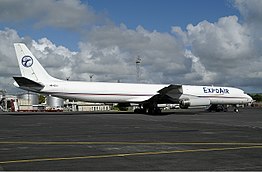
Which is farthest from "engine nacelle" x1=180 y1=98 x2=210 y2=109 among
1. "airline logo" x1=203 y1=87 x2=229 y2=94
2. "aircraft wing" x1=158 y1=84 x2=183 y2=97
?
"airline logo" x1=203 y1=87 x2=229 y2=94

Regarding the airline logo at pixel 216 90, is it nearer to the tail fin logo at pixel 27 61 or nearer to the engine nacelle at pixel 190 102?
the engine nacelle at pixel 190 102

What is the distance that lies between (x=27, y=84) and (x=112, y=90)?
407 inches

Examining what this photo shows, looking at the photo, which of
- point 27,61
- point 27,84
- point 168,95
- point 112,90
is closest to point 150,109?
point 168,95

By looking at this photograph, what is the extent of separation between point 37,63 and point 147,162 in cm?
3197

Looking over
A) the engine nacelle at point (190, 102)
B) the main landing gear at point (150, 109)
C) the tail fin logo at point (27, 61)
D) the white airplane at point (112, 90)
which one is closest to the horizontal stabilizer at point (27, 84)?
the white airplane at point (112, 90)

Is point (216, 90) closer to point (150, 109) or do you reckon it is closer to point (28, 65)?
point (150, 109)

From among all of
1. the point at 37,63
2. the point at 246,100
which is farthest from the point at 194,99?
the point at 37,63

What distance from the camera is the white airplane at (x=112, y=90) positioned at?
38.0 meters

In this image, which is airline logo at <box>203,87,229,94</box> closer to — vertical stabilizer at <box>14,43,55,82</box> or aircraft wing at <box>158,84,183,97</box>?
aircraft wing at <box>158,84,183,97</box>

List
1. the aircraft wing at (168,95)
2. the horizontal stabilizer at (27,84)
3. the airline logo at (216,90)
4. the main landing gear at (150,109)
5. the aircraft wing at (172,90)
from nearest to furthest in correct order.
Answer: the horizontal stabilizer at (27,84), the aircraft wing at (172,90), the aircraft wing at (168,95), the main landing gear at (150,109), the airline logo at (216,90)

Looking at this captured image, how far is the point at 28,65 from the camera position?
38.1 meters

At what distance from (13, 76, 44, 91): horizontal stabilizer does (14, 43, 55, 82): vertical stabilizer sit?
1381 millimetres

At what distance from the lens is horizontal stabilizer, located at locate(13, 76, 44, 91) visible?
114ft

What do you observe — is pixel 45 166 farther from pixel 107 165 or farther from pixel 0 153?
pixel 0 153
